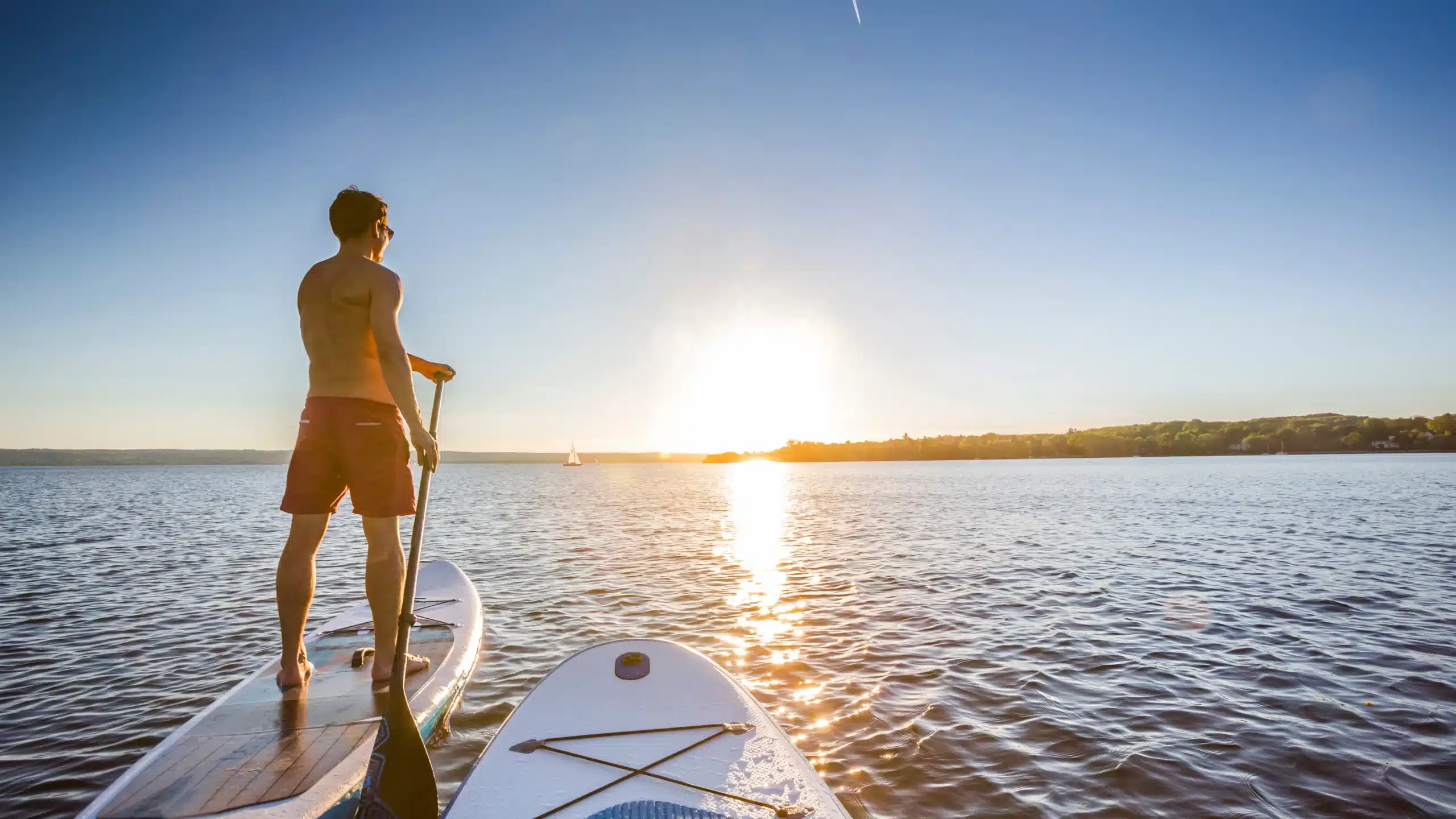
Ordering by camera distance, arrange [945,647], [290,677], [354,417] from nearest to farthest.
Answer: [354,417] → [290,677] → [945,647]

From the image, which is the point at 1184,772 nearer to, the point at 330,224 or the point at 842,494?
the point at 330,224

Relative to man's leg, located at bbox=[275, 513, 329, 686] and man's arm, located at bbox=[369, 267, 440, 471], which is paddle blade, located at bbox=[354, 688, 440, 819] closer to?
man's leg, located at bbox=[275, 513, 329, 686]

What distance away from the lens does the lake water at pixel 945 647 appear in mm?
4727

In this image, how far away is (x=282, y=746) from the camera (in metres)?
3.62

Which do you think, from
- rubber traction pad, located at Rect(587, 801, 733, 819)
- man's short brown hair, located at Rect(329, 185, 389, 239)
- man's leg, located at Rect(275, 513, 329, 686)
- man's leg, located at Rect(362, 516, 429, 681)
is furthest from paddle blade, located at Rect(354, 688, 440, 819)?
man's short brown hair, located at Rect(329, 185, 389, 239)

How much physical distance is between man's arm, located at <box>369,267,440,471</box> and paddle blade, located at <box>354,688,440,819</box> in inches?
54.8

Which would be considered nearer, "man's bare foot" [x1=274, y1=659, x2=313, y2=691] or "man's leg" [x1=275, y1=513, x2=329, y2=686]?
"man's leg" [x1=275, y1=513, x2=329, y2=686]

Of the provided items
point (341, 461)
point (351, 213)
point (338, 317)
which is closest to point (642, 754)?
point (341, 461)

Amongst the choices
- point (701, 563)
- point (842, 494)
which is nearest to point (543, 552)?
point (701, 563)

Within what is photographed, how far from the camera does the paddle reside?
127 inches

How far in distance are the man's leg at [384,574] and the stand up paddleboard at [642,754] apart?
1.08m

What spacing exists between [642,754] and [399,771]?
50.0 inches

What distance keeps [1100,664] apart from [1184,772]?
8.62ft

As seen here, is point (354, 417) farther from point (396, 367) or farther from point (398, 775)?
point (398, 775)
